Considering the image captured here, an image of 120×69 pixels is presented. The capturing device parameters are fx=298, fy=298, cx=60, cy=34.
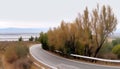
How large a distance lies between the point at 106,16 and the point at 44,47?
3408 centimetres

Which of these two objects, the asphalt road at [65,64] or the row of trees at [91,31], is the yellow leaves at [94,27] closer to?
the row of trees at [91,31]

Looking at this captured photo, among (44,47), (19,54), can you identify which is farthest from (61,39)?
(44,47)

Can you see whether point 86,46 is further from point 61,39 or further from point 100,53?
point 61,39

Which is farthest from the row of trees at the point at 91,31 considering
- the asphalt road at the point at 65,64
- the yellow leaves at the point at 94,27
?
the asphalt road at the point at 65,64

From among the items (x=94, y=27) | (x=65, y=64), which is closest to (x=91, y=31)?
(x=94, y=27)

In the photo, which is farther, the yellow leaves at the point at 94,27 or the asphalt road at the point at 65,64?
the yellow leaves at the point at 94,27

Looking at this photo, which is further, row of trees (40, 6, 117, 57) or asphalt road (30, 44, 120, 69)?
row of trees (40, 6, 117, 57)

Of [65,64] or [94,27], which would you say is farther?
[94,27]

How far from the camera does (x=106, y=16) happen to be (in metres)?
44.6

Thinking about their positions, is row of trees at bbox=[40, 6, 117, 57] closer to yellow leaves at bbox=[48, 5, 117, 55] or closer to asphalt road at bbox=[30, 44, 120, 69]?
yellow leaves at bbox=[48, 5, 117, 55]

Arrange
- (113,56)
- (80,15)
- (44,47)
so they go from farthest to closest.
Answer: (44,47)
(80,15)
(113,56)

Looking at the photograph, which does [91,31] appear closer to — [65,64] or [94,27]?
[94,27]

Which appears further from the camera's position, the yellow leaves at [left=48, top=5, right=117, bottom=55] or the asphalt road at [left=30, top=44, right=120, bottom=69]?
the yellow leaves at [left=48, top=5, right=117, bottom=55]

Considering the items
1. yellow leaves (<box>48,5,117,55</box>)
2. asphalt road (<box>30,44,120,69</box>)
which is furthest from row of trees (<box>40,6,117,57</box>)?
asphalt road (<box>30,44,120,69</box>)
